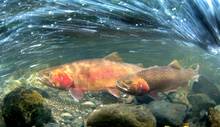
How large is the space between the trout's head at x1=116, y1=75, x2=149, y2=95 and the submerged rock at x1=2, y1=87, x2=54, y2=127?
348 cm

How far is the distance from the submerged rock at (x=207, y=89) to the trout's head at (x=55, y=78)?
35.9 feet

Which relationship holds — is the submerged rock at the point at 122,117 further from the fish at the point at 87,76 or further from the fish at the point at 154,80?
the fish at the point at 87,76

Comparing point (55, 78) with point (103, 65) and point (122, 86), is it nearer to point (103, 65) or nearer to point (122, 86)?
point (103, 65)

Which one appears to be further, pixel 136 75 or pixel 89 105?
pixel 89 105

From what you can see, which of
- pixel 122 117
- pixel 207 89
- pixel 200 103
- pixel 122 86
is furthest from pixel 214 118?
pixel 207 89

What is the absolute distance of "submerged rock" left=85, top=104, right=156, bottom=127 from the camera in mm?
8981

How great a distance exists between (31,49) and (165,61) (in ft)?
52.0

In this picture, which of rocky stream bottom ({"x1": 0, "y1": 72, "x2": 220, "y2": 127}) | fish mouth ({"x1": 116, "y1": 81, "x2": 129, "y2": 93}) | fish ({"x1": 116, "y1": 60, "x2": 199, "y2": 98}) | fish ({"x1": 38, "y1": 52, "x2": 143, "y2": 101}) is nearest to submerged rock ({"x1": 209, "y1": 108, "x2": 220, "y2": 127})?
rocky stream bottom ({"x1": 0, "y1": 72, "x2": 220, "y2": 127})

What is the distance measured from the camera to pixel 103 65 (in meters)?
8.28

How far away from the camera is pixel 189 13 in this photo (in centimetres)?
1415

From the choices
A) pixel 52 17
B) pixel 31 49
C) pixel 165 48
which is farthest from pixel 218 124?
pixel 165 48

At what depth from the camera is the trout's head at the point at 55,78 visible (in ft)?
26.4

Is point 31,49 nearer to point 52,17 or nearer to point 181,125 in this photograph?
point 52,17

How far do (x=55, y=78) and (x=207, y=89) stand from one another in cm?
1209
